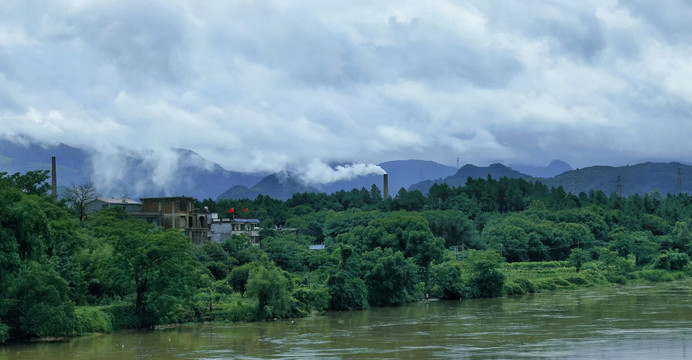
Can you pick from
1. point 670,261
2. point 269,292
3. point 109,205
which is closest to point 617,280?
point 670,261

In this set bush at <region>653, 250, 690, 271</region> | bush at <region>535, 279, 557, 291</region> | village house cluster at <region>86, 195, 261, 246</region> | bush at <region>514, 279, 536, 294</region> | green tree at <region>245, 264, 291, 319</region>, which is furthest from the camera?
bush at <region>653, 250, 690, 271</region>

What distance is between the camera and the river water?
34.7 meters

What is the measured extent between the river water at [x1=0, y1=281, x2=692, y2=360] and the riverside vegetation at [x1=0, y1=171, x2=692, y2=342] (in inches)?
68.4

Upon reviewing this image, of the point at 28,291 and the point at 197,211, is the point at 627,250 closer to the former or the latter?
the point at 197,211

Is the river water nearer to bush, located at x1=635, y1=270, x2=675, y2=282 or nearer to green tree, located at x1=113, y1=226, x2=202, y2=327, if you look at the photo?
green tree, located at x1=113, y1=226, x2=202, y2=327

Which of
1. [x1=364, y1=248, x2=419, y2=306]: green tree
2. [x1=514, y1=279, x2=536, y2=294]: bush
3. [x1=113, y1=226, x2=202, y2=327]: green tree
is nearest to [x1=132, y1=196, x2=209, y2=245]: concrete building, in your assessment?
[x1=364, y1=248, x2=419, y2=306]: green tree

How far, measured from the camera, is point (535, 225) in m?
93.3

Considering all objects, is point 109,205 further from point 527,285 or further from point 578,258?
point 578,258

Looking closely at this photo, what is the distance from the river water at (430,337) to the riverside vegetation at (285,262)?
174cm

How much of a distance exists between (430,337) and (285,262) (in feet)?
95.5

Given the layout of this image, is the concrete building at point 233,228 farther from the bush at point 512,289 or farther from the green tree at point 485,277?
the bush at point 512,289

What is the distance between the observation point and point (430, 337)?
4025 cm

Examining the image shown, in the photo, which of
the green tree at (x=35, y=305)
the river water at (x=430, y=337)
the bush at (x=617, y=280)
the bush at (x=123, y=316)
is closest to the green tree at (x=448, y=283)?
the river water at (x=430, y=337)

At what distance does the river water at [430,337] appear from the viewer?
114ft
